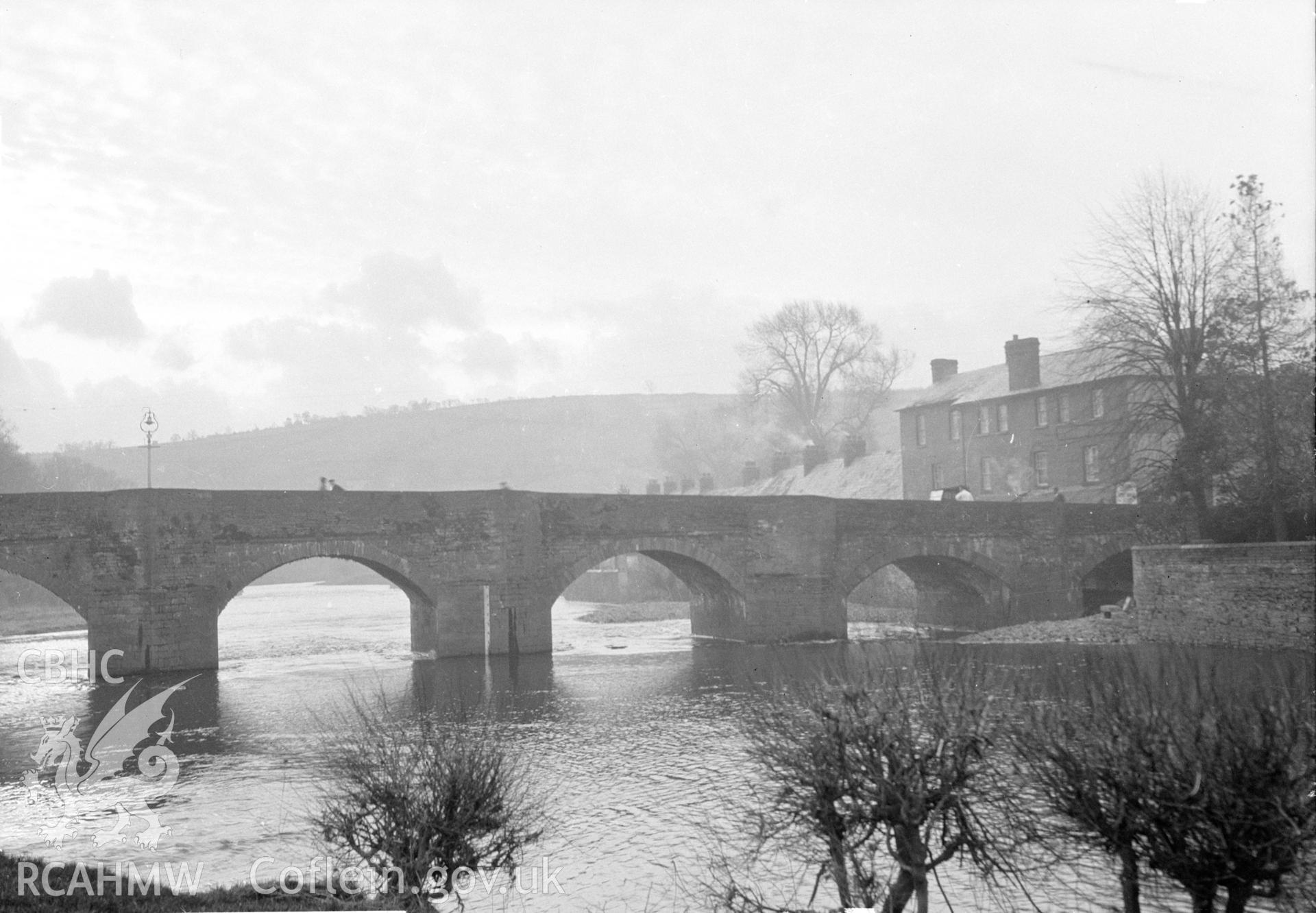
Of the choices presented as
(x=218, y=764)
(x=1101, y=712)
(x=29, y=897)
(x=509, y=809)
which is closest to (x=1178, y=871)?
(x=1101, y=712)

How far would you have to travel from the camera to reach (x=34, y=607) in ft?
158

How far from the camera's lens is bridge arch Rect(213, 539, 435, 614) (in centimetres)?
2528

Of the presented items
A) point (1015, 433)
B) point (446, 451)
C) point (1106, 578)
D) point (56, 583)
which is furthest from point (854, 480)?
point (446, 451)

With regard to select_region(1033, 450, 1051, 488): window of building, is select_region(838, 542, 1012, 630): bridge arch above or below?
below

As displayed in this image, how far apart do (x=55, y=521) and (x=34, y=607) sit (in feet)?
Result: 91.6

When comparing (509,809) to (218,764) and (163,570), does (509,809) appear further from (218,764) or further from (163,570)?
(163,570)

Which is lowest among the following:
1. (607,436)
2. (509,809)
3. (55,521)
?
(509,809)

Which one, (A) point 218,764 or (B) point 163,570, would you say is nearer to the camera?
(A) point 218,764

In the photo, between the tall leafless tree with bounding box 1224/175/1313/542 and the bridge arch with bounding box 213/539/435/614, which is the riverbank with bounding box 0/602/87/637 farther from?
the tall leafless tree with bounding box 1224/175/1313/542

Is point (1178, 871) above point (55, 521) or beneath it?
beneath

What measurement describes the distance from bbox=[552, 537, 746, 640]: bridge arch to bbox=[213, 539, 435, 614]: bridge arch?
3538mm

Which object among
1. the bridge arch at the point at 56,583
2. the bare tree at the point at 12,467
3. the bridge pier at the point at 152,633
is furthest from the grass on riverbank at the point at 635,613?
the bare tree at the point at 12,467

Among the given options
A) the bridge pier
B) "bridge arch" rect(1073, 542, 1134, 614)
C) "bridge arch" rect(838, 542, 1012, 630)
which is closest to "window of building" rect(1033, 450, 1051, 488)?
"bridge arch" rect(1073, 542, 1134, 614)

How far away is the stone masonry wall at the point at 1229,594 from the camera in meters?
24.0
